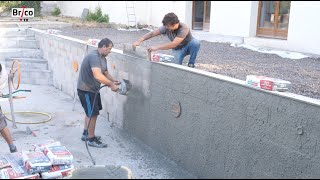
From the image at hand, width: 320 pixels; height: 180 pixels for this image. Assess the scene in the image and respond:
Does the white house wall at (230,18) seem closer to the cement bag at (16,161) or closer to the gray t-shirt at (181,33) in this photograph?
the gray t-shirt at (181,33)

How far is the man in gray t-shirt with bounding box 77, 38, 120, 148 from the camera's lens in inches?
230

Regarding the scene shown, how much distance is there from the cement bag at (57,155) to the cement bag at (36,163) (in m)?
0.05

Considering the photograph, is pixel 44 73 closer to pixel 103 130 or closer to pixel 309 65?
pixel 103 130

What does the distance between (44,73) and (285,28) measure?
7.58 metres

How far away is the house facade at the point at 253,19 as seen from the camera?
11203mm

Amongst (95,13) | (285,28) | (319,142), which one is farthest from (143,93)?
(95,13)

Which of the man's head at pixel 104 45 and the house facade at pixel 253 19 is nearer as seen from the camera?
the man's head at pixel 104 45

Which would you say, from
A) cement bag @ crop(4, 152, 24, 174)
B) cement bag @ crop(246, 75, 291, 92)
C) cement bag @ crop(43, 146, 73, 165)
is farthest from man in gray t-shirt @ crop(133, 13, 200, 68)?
cement bag @ crop(4, 152, 24, 174)

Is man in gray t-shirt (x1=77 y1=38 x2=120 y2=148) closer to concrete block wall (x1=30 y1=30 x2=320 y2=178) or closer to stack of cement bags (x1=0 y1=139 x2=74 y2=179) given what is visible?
concrete block wall (x1=30 y1=30 x2=320 y2=178)

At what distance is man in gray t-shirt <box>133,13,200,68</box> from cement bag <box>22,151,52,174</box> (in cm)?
270

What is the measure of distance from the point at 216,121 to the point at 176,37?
2.11m

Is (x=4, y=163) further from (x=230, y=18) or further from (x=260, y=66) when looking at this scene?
(x=230, y=18)

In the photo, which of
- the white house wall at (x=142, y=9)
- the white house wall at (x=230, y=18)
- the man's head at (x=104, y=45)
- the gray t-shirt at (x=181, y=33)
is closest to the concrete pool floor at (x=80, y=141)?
the man's head at (x=104, y=45)

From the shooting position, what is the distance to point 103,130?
7242 mm
